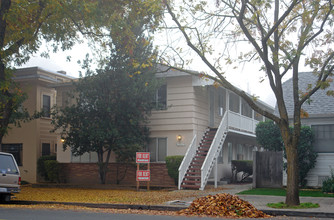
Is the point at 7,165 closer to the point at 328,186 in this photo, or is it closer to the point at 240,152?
the point at 328,186

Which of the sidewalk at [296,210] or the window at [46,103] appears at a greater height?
the window at [46,103]

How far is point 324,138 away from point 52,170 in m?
15.1

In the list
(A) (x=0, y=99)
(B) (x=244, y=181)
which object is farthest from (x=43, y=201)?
(B) (x=244, y=181)

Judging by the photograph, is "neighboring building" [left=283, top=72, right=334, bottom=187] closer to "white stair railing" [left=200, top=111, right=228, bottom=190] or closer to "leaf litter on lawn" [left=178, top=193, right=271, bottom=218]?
"white stair railing" [left=200, top=111, right=228, bottom=190]

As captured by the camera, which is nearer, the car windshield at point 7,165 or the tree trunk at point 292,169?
the tree trunk at point 292,169

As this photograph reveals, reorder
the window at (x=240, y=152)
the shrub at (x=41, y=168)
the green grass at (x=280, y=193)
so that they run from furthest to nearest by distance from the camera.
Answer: the window at (x=240, y=152) → the shrub at (x=41, y=168) → the green grass at (x=280, y=193)

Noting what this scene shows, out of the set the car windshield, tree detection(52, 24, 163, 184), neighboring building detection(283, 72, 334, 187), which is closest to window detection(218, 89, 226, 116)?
tree detection(52, 24, 163, 184)

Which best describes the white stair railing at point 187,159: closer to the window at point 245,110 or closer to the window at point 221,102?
the window at point 221,102

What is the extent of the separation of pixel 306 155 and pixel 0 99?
44.4 feet

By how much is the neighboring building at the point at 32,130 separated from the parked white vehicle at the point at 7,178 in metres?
10.8

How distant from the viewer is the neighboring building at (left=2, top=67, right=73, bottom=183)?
26.7 m

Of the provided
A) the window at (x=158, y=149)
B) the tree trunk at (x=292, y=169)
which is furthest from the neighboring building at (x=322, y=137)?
the window at (x=158, y=149)

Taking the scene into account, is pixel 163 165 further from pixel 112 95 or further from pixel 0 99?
pixel 0 99

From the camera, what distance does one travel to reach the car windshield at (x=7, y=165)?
1500 centimetres
